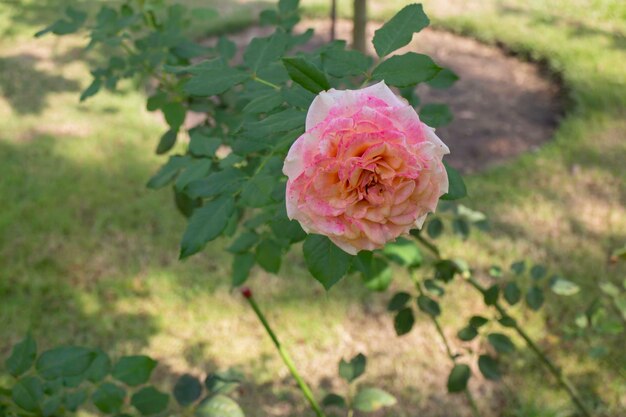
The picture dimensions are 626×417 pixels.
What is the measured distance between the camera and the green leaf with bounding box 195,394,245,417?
137 cm

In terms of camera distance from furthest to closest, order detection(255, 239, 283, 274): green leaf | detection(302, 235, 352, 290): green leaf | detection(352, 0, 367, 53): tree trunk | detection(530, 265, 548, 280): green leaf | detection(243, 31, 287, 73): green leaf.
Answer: detection(352, 0, 367, 53): tree trunk → detection(530, 265, 548, 280): green leaf → detection(255, 239, 283, 274): green leaf → detection(243, 31, 287, 73): green leaf → detection(302, 235, 352, 290): green leaf

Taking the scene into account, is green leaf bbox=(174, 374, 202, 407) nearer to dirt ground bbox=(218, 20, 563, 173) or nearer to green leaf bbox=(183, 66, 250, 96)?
green leaf bbox=(183, 66, 250, 96)

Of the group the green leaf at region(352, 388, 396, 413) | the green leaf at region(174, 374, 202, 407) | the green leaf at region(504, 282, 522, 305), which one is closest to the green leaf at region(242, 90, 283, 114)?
the green leaf at region(174, 374, 202, 407)

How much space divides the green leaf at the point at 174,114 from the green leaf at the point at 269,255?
13.8 inches

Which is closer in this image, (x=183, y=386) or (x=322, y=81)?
(x=322, y=81)

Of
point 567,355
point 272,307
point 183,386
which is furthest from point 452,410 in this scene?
point 183,386

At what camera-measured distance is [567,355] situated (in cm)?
262

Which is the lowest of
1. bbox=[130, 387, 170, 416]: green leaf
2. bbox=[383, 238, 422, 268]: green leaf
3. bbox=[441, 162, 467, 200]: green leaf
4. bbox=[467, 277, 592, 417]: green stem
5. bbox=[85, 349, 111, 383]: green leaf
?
bbox=[467, 277, 592, 417]: green stem

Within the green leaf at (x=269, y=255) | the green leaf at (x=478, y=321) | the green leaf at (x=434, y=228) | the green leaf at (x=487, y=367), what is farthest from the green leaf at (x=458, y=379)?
the green leaf at (x=269, y=255)

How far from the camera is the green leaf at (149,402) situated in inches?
53.1

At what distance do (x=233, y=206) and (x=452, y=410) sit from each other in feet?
5.37

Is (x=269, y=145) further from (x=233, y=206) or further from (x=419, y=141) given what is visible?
(x=419, y=141)

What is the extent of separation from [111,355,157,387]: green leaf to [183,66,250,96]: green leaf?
0.58 meters

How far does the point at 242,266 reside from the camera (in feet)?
5.64
